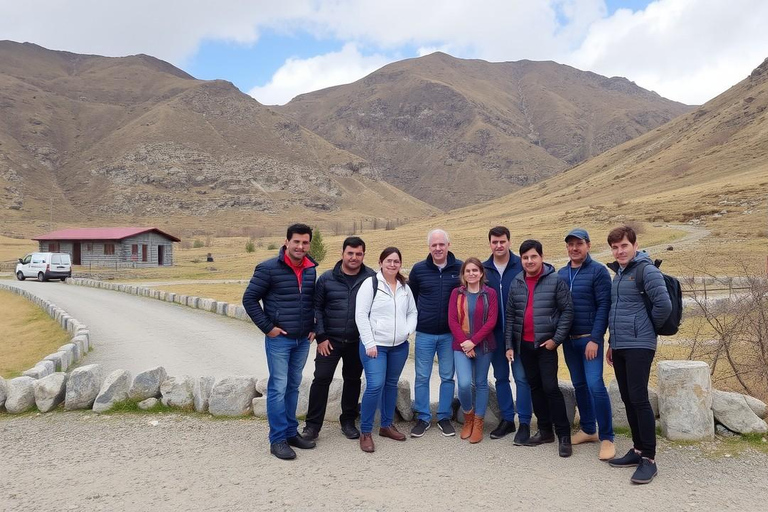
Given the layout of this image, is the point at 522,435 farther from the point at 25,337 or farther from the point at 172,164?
the point at 172,164

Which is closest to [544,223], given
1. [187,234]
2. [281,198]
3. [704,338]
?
[704,338]

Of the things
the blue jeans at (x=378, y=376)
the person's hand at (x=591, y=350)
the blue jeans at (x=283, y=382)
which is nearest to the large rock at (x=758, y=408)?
the person's hand at (x=591, y=350)

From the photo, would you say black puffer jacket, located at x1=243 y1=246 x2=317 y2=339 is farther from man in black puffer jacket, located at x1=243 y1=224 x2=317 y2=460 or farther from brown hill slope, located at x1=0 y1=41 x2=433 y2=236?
brown hill slope, located at x1=0 y1=41 x2=433 y2=236

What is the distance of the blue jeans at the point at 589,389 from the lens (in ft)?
17.4

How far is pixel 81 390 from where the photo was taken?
274 inches

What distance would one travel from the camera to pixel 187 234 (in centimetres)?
8994

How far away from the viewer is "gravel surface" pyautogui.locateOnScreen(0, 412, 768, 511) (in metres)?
4.46

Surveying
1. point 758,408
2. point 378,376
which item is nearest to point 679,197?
point 758,408

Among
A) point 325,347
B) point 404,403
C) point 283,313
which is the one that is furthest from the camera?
point 404,403

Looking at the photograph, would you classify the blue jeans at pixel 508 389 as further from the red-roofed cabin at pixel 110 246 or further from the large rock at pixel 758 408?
the red-roofed cabin at pixel 110 246

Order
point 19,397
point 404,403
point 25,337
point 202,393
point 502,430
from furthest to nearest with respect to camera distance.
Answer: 1. point 25,337
2. point 19,397
3. point 202,393
4. point 404,403
5. point 502,430

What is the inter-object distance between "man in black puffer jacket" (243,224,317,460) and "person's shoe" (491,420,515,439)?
6.09 feet

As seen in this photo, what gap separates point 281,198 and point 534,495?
118 meters

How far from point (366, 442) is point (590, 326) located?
2402mm
